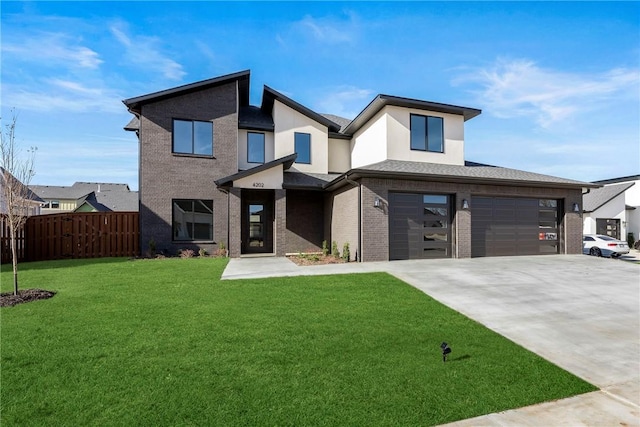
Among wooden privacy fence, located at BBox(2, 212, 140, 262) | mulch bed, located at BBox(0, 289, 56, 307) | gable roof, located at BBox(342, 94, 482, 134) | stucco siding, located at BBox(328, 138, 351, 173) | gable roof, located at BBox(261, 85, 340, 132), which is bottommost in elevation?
mulch bed, located at BBox(0, 289, 56, 307)

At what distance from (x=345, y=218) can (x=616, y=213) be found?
97.8 feet

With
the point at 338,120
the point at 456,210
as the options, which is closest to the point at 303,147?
the point at 338,120

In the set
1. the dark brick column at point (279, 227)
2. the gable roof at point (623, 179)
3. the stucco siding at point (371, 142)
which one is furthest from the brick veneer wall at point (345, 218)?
the gable roof at point (623, 179)

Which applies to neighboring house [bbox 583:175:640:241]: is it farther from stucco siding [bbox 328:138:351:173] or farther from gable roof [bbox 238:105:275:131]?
gable roof [bbox 238:105:275:131]

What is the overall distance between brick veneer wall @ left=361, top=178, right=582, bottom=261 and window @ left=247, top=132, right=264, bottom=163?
22.8 feet

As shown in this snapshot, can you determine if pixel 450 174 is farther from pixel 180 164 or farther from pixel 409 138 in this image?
pixel 180 164

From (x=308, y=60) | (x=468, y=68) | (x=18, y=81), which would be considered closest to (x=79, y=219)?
(x=18, y=81)

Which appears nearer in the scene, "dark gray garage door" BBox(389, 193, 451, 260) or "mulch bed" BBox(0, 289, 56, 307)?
"mulch bed" BBox(0, 289, 56, 307)

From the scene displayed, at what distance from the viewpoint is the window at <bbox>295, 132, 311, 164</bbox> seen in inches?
663

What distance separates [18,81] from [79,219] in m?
7.32

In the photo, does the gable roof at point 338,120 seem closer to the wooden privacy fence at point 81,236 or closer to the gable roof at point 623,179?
the wooden privacy fence at point 81,236

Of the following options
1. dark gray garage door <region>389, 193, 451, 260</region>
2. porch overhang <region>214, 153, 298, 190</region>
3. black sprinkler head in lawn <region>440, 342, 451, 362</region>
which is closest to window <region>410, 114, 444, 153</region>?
dark gray garage door <region>389, 193, 451, 260</region>

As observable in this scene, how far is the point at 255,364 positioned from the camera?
408 cm

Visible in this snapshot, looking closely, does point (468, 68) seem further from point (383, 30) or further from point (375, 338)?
point (375, 338)
